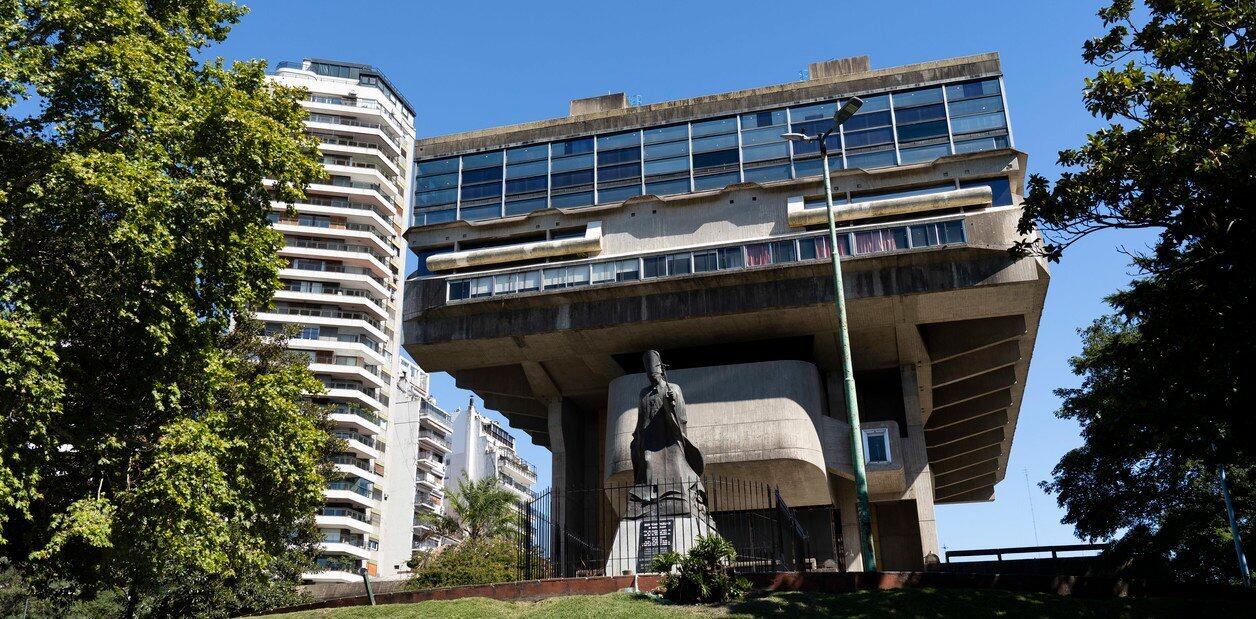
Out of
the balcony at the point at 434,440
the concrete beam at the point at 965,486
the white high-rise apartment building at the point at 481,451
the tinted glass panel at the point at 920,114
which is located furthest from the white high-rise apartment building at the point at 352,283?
the tinted glass panel at the point at 920,114

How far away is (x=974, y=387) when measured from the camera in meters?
42.6

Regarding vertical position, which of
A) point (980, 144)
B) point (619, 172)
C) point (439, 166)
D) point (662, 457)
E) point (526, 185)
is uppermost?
point (439, 166)

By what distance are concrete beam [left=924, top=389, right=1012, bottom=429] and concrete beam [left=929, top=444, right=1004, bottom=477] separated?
10.2 metres

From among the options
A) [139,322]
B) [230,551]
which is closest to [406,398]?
[230,551]

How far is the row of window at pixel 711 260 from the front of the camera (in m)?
33.8

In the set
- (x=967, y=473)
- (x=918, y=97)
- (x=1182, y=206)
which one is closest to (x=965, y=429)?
(x=967, y=473)

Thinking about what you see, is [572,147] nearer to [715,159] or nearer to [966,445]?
[715,159]

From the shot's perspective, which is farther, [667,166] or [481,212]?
[481,212]

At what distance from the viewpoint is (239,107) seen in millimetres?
18016

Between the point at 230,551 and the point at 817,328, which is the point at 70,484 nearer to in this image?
the point at 230,551

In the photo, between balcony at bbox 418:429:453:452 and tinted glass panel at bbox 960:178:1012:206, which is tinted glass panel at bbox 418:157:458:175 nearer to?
tinted glass panel at bbox 960:178:1012:206

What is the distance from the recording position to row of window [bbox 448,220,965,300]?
33781 millimetres

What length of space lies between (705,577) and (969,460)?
49.0m

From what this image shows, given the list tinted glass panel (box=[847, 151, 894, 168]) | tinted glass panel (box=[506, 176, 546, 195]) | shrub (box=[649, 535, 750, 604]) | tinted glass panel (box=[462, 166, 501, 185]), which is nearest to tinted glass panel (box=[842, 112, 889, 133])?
tinted glass panel (box=[847, 151, 894, 168])
